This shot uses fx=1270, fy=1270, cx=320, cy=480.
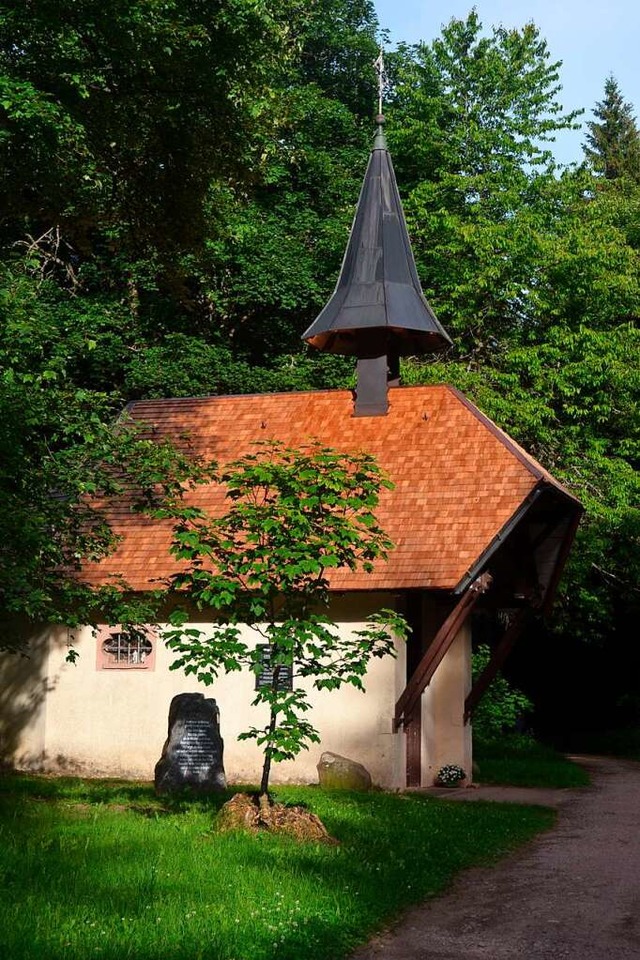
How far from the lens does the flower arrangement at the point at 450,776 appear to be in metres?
18.7

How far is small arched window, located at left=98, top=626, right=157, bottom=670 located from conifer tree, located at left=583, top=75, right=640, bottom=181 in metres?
31.3

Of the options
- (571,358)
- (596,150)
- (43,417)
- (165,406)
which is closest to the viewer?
(43,417)

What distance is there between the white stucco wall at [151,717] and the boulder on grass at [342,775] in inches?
16.3

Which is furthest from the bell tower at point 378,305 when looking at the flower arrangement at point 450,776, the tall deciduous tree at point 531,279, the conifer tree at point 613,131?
the conifer tree at point 613,131

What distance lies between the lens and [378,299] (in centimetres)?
2155

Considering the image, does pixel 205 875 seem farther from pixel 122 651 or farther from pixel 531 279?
pixel 531 279

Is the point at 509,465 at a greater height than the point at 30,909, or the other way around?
the point at 509,465

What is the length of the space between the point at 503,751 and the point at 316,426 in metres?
8.35

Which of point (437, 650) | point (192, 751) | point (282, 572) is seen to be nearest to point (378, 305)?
point (437, 650)

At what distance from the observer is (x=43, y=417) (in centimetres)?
1271

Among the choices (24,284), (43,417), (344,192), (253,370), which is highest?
(344,192)

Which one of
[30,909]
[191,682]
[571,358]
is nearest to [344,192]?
[571,358]

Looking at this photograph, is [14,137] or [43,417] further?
[14,137]

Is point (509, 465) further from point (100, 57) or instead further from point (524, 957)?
point (524, 957)
